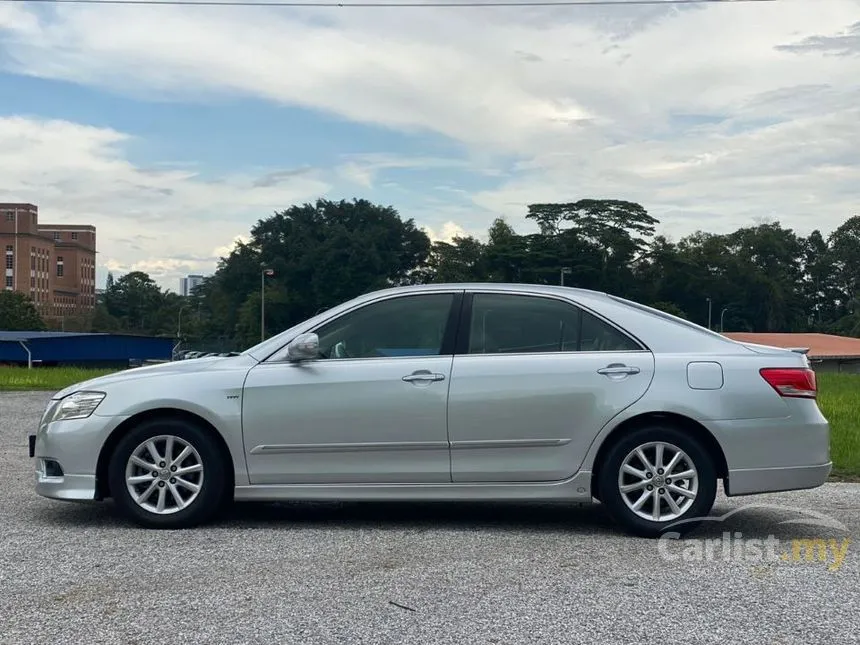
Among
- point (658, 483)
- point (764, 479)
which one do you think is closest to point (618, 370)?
point (658, 483)

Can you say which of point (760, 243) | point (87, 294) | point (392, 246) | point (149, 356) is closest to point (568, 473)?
point (149, 356)

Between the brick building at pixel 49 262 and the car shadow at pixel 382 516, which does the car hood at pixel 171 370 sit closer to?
the car shadow at pixel 382 516

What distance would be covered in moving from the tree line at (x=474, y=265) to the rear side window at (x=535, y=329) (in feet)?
203

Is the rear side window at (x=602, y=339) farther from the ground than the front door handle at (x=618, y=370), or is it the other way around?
the rear side window at (x=602, y=339)

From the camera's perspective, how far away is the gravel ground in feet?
13.3

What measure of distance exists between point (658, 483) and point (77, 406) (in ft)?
12.1

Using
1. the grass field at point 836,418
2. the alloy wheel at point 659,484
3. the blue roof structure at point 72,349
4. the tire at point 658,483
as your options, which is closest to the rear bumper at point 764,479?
the tire at point 658,483

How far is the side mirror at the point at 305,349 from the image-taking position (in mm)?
5922

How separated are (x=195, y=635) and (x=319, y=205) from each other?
81306mm

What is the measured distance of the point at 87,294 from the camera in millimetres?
162750

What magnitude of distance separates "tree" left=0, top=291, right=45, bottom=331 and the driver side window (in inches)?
4243

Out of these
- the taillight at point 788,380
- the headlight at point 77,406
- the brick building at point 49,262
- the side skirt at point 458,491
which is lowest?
the side skirt at point 458,491

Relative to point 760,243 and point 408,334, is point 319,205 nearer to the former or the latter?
point 760,243

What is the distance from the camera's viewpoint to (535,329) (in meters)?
6.11
